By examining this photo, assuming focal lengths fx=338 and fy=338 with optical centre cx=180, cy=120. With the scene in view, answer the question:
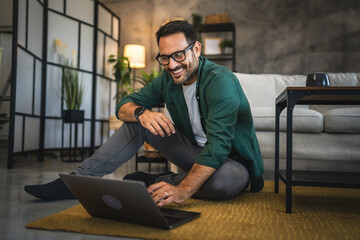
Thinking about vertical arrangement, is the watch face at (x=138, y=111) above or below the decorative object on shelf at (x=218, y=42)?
below

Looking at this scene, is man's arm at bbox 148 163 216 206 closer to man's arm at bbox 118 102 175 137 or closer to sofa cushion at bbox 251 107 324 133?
man's arm at bbox 118 102 175 137

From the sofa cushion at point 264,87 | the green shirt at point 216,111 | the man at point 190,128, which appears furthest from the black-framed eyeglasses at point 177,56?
the sofa cushion at point 264,87

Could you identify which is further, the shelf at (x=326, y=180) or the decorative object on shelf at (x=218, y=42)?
the decorative object on shelf at (x=218, y=42)

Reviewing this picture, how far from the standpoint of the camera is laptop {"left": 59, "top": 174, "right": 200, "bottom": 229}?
38.5 inches

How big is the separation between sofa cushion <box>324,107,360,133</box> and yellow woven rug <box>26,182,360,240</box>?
2.75ft

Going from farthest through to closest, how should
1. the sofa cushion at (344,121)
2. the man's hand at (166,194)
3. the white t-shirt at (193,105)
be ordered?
the sofa cushion at (344,121) < the white t-shirt at (193,105) < the man's hand at (166,194)

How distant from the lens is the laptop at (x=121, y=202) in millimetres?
977

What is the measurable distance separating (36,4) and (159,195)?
11.3 ft

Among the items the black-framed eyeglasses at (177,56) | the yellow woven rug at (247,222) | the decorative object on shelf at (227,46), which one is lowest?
the yellow woven rug at (247,222)

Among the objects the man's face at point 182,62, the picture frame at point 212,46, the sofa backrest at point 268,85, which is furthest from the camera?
the picture frame at point 212,46

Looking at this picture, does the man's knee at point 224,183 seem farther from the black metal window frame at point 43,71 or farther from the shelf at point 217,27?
the shelf at point 217,27

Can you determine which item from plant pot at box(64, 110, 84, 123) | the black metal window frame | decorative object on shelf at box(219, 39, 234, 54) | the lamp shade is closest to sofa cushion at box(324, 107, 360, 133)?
the black metal window frame

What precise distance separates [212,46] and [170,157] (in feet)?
12.6

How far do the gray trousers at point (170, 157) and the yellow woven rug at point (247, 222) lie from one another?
0.25 feet
